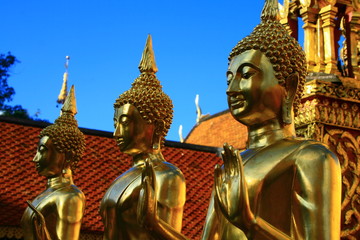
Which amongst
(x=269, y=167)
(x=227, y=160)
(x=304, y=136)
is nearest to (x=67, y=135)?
(x=304, y=136)

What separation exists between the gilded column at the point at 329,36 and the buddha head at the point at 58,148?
2133 mm

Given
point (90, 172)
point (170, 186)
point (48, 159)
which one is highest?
point (48, 159)

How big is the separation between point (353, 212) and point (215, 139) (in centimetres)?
1193

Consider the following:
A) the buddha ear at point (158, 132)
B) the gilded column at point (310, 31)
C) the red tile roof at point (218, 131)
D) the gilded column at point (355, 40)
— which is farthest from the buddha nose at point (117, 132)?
the red tile roof at point (218, 131)

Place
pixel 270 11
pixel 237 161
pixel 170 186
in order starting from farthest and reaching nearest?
1. pixel 170 186
2. pixel 270 11
3. pixel 237 161

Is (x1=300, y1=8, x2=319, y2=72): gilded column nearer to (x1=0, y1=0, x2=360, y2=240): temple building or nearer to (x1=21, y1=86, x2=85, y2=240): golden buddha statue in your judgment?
(x1=0, y1=0, x2=360, y2=240): temple building

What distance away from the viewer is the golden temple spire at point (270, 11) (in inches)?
146

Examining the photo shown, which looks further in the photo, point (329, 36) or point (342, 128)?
point (329, 36)

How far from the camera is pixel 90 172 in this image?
878 centimetres

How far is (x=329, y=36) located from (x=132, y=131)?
6.36ft

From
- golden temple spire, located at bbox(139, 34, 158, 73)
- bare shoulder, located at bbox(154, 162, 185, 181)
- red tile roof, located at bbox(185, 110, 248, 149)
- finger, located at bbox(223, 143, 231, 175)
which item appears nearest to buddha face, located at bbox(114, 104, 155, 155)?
bare shoulder, located at bbox(154, 162, 185, 181)

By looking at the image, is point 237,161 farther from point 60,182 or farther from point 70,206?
point 60,182

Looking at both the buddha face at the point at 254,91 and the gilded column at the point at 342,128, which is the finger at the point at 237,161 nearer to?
the buddha face at the point at 254,91

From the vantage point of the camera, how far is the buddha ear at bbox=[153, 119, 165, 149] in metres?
4.76
